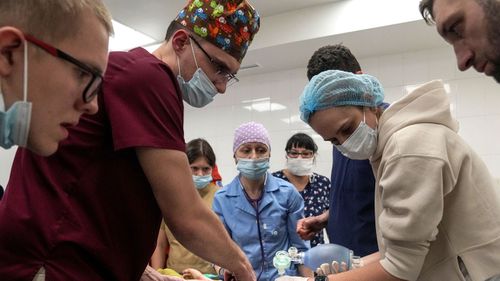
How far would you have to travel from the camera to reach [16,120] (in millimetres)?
589

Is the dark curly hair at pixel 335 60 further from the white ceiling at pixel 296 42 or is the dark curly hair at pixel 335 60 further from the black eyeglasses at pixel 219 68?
the white ceiling at pixel 296 42

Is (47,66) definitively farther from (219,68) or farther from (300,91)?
(300,91)

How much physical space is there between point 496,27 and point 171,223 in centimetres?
89

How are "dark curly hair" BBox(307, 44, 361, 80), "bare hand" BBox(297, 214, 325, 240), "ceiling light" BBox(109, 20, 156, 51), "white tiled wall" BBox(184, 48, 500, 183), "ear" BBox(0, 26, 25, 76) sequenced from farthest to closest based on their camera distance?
1. "ceiling light" BBox(109, 20, 156, 51)
2. "white tiled wall" BBox(184, 48, 500, 183)
3. "bare hand" BBox(297, 214, 325, 240)
4. "dark curly hair" BBox(307, 44, 361, 80)
5. "ear" BBox(0, 26, 25, 76)

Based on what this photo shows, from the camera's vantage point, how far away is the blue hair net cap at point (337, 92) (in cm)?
128

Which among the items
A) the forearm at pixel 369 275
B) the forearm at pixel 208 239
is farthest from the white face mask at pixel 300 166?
the forearm at pixel 208 239

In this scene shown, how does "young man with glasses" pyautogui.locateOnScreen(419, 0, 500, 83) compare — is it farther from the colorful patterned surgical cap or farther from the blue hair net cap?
the colorful patterned surgical cap

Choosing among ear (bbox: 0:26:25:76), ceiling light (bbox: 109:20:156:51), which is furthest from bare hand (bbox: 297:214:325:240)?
ceiling light (bbox: 109:20:156:51)

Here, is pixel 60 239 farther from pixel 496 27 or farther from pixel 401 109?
pixel 496 27

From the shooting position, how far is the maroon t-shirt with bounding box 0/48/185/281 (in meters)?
0.80

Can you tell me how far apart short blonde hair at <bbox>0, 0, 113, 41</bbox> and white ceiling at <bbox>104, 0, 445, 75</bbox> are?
292 centimetres

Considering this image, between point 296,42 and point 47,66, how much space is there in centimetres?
318

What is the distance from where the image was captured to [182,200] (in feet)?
2.97

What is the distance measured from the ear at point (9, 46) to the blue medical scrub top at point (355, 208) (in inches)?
51.7
